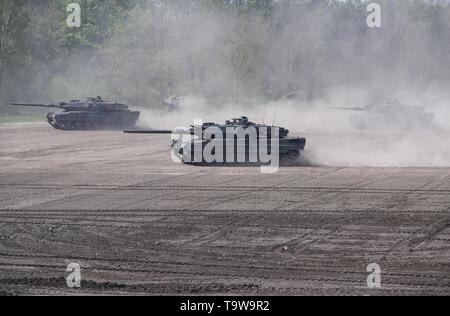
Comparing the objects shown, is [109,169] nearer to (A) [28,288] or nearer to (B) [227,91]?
(A) [28,288]

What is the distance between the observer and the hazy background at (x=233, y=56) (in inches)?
1837

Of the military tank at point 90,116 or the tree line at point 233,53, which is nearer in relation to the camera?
the military tank at point 90,116

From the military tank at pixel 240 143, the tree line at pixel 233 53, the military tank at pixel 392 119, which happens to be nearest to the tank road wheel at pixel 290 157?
the military tank at pixel 240 143

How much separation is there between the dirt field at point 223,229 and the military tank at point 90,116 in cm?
1205

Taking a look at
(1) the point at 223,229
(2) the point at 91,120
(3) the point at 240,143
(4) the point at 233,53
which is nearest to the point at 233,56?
(4) the point at 233,53

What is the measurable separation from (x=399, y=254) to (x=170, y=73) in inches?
1588

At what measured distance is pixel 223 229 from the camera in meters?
13.4

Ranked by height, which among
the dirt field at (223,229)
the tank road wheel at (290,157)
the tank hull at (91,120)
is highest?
the tank hull at (91,120)

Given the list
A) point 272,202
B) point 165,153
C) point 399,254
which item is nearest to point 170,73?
point 165,153

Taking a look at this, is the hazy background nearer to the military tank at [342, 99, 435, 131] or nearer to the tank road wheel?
the military tank at [342, 99, 435, 131]

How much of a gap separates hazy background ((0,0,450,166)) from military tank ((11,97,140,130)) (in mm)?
8715

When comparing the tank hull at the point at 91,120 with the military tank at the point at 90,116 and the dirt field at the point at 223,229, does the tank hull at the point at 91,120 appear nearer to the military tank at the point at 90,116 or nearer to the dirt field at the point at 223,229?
the military tank at the point at 90,116

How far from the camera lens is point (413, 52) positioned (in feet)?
173

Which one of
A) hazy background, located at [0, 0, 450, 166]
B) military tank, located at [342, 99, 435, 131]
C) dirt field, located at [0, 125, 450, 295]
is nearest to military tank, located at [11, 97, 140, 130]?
hazy background, located at [0, 0, 450, 166]
